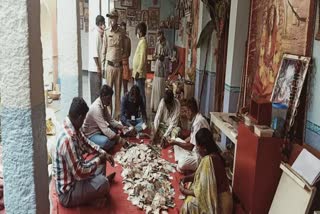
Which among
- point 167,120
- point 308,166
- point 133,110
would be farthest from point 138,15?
point 308,166

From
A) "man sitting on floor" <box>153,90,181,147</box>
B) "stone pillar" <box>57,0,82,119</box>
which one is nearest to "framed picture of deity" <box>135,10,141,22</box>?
"man sitting on floor" <box>153,90,181,147</box>

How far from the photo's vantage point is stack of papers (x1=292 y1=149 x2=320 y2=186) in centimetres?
292

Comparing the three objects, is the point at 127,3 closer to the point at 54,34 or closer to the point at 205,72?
the point at 54,34

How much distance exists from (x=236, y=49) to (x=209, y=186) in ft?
9.65

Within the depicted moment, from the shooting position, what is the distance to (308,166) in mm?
3074

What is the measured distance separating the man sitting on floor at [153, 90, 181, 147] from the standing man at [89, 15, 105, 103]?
2.44 meters

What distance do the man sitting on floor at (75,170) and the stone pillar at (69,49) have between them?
59.6 inches

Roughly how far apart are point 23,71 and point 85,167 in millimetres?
1549

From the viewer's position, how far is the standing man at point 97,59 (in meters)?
7.99

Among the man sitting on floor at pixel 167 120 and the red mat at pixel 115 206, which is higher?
the man sitting on floor at pixel 167 120

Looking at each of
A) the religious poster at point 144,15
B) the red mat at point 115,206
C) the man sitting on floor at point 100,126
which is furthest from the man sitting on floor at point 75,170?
the religious poster at point 144,15

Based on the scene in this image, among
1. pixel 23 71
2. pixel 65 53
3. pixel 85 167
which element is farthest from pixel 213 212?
pixel 65 53

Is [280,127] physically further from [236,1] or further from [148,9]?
[148,9]

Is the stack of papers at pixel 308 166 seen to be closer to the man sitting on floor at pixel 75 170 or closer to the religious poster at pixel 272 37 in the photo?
the religious poster at pixel 272 37
